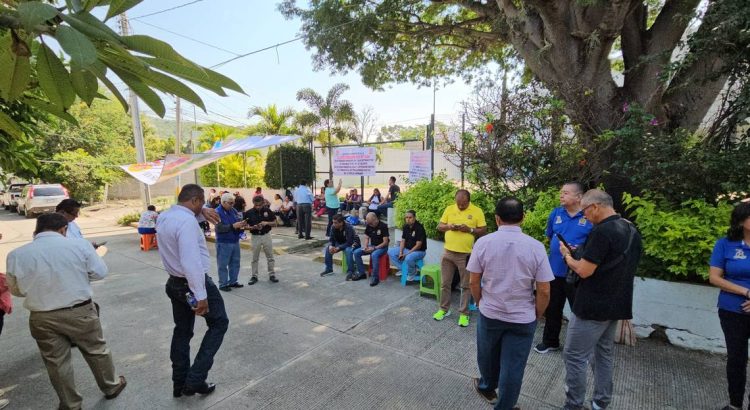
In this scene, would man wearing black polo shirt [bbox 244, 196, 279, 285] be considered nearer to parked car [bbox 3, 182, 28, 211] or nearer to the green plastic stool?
the green plastic stool

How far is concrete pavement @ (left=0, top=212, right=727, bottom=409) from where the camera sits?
3.01 m

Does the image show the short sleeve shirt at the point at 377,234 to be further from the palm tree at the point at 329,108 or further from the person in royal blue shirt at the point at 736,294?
the palm tree at the point at 329,108

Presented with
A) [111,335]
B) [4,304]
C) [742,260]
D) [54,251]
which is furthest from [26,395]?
[742,260]

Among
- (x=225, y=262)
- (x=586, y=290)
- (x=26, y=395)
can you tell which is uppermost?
(x=586, y=290)

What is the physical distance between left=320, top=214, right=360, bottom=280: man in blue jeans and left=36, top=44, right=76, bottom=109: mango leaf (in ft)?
18.6

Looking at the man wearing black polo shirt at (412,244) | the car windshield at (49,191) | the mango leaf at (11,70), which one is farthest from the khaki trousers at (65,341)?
the car windshield at (49,191)

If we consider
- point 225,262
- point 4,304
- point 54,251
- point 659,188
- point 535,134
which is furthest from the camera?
point 225,262

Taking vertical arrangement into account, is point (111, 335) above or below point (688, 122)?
below

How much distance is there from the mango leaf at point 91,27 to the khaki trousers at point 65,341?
2.91 metres

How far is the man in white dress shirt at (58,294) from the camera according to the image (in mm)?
2691

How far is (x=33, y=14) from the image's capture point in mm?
636

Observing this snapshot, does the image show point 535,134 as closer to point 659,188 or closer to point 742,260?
point 659,188

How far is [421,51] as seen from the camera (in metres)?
9.88

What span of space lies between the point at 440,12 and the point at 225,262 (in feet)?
26.7
